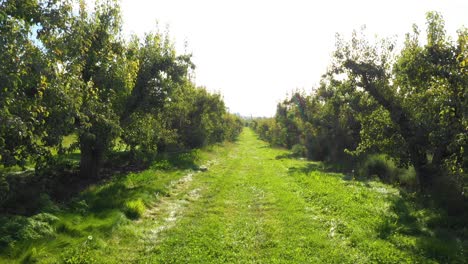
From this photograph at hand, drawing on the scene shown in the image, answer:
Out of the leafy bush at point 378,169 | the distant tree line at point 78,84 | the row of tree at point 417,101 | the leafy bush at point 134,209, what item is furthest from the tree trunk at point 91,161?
the leafy bush at point 378,169

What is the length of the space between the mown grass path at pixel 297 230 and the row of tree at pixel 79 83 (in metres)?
5.01

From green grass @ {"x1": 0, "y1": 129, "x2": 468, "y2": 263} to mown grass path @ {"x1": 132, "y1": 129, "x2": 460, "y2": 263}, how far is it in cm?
3

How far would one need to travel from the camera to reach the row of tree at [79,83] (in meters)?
8.38

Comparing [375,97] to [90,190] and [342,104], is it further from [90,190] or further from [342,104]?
[90,190]

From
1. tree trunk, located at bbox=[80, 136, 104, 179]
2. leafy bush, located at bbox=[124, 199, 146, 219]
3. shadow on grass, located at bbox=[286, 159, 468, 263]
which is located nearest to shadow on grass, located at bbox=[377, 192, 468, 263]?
shadow on grass, located at bbox=[286, 159, 468, 263]

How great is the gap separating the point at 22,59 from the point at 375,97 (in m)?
18.7

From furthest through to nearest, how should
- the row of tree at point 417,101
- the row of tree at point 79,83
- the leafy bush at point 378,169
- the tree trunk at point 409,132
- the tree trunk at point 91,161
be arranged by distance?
the leafy bush at point 378,169
the tree trunk at point 91,161
the tree trunk at point 409,132
the row of tree at point 417,101
the row of tree at point 79,83

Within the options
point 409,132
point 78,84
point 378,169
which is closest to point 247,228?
point 78,84

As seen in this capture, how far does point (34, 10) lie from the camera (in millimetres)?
10211

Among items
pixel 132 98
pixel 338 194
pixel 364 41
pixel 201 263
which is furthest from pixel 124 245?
pixel 364 41

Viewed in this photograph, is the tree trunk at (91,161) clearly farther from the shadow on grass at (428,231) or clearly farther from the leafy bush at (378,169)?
the leafy bush at (378,169)

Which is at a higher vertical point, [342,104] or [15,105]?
[342,104]

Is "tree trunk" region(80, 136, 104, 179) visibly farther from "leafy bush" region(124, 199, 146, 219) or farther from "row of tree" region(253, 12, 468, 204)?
"row of tree" region(253, 12, 468, 204)

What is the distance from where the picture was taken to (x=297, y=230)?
11.9 metres
